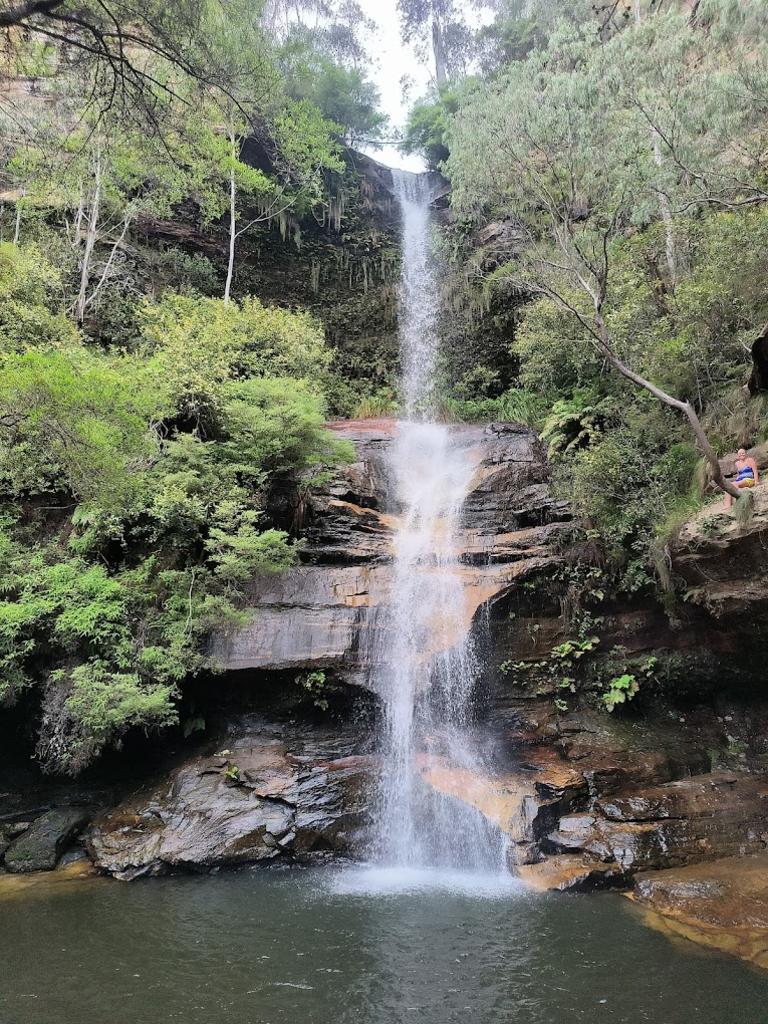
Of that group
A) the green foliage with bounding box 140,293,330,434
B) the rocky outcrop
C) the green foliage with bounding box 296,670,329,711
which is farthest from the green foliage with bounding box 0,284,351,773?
the rocky outcrop

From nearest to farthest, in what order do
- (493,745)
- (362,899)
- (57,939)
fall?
1. (57,939)
2. (362,899)
3. (493,745)

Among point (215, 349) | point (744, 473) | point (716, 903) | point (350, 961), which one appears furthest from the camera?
point (215, 349)

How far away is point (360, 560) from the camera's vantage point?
1113 cm

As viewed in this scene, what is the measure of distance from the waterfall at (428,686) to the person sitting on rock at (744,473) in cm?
440

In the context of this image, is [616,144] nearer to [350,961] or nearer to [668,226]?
[668,226]

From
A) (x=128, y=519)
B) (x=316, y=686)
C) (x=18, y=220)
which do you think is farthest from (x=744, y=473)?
(x=18, y=220)

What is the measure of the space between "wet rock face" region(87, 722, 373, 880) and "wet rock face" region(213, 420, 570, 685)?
138cm

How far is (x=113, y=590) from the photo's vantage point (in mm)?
9664

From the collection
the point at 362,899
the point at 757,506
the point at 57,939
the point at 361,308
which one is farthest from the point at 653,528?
the point at 361,308

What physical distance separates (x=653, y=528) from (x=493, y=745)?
427 centimetres

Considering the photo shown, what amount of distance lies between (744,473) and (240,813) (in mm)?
8190

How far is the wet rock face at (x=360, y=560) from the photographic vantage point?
9.73 m

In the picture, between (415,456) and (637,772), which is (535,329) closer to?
(415,456)

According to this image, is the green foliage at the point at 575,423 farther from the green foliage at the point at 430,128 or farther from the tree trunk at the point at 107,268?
the green foliage at the point at 430,128
